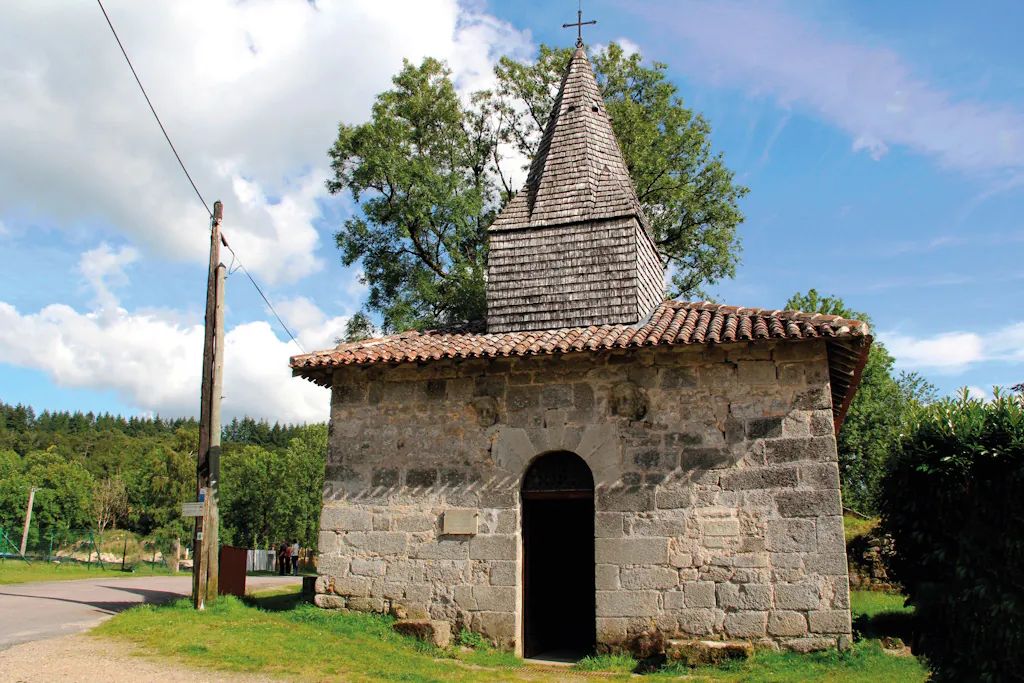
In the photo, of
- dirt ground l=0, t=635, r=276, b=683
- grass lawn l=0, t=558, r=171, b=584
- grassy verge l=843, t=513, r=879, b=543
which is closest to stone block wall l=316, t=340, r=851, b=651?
dirt ground l=0, t=635, r=276, b=683

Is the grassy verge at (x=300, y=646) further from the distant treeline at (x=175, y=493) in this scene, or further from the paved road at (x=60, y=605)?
the distant treeline at (x=175, y=493)

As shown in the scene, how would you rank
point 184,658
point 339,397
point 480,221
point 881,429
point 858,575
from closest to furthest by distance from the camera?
1. point 184,658
2. point 339,397
3. point 858,575
4. point 480,221
5. point 881,429

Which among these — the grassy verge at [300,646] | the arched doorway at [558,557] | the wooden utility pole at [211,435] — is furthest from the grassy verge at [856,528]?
the wooden utility pole at [211,435]

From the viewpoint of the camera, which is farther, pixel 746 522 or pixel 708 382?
pixel 708 382

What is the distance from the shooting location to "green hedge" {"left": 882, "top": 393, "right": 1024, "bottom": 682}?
5.84 meters

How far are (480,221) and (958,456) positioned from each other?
1667 cm

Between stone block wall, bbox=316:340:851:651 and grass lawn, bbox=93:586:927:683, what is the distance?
336mm

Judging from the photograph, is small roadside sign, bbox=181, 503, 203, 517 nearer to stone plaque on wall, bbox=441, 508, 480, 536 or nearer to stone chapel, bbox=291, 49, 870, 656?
stone chapel, bbox=291, 49, 870, 656

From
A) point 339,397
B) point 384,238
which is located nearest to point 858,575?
point 339,397

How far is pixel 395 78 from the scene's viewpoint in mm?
22578

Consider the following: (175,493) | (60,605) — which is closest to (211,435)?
(60,605)

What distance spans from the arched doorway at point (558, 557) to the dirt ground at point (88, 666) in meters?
4.15

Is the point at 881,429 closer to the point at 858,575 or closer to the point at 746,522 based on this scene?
the point at 858,575

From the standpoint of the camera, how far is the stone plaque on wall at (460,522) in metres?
9.66
